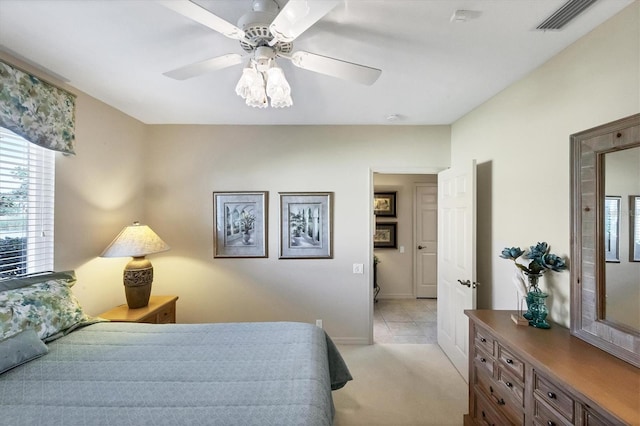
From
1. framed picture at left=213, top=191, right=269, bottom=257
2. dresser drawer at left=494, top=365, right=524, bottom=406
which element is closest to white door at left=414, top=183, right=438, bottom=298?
framed picture at left=213, top=191, right=269, bottom=257

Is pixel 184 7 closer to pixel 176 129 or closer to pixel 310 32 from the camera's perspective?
pixel 310 32

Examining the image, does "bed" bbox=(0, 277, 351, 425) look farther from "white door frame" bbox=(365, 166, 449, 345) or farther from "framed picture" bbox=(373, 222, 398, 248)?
"framed picture" bbox=(373, 222, 398, 248)

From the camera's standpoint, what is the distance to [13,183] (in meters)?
1.81

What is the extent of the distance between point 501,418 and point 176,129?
381cm

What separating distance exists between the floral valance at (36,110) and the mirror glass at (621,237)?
3450mm

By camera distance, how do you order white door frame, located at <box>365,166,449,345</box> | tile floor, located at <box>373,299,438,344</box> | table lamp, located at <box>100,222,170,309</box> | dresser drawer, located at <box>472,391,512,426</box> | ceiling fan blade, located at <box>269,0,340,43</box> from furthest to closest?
tile floor, located at <box>373,299,438,344</box>, white door frame, located at <box>365,166,449,345</box>, table lamp, located at <box>100,222,170,309</box>, dresser drawer, located at <box>472,391,512,426</box>, ceiling fan blade, located at <box>269,0,340,43</box>

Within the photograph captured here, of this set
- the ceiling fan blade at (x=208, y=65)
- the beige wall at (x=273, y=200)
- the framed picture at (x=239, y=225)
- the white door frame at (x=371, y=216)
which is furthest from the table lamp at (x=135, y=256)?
the white door frame at (x=371, y=216)

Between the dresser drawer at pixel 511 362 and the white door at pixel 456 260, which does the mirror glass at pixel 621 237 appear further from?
the white door at pixel 456 260

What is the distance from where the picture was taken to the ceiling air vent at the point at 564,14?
1.25m

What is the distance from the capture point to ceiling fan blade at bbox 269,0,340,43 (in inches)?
36.3

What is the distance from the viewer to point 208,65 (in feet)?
4.49

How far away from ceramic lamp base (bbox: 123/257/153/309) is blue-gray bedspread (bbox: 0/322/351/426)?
599mm

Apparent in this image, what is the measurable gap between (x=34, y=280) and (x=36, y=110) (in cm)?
116

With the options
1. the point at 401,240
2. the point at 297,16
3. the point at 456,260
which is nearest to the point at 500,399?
the point at 456,260
